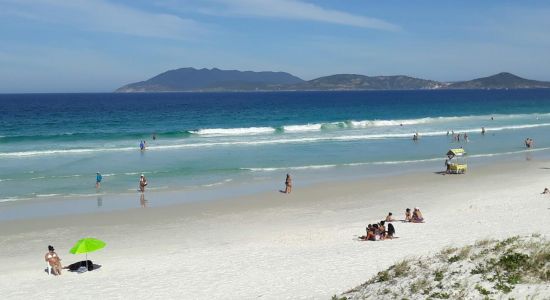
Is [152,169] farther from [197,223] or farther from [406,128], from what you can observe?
[406,128]

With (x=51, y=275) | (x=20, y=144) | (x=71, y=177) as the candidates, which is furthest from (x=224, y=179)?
(x=20, y=144)

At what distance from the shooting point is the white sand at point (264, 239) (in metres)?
13.3

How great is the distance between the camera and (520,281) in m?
9.21

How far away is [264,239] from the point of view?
17.5 metres

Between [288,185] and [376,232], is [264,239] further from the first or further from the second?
[288,185]

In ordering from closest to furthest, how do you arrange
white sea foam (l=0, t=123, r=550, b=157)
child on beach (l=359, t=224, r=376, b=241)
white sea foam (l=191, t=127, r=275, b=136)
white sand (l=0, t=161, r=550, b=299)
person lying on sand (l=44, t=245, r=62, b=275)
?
white sand (l=0, t=161, r=550, b=299) < person lying on sand (l=44, t=245, r=62, b=275) < child on beach (l=359, t=224, r=376, b=241) < white sea foam (l=0, t=123, r=550, b=157) < white sea foam (l=191, t=127, r=275, b=136)

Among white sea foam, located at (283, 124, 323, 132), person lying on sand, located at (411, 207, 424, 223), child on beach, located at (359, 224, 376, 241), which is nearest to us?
child on beach, located at (359, 224, 376, 241)

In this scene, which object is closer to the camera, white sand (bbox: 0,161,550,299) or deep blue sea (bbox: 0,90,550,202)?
white sand (bbox: 0,161,550,299)

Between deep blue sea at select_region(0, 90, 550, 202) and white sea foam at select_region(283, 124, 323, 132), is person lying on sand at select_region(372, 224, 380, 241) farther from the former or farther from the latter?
white sea foam at select_region(283, 124, 323, 132)

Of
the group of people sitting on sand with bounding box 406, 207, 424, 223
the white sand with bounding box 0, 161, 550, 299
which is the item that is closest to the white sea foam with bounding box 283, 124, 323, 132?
the white sand with bounding box 0, 161, 550, 299

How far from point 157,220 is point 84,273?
5.77 m

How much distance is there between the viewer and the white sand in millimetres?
13297

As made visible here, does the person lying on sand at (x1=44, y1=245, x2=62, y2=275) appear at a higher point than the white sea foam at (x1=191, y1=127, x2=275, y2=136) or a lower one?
lower

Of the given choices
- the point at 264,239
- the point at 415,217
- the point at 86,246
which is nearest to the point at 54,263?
the point at 86,246
